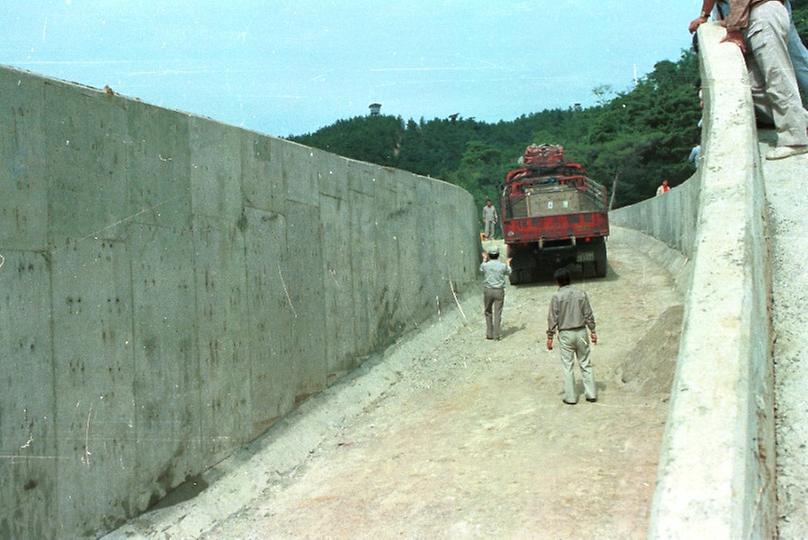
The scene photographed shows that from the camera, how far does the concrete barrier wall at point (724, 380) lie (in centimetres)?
291

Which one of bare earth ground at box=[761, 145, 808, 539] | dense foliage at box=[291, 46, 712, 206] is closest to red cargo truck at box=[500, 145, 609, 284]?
bare earth ground at box=[761, 145, 808, 539]

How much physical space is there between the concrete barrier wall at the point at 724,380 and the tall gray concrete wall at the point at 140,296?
3.93 m

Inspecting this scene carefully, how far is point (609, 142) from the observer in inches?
2056

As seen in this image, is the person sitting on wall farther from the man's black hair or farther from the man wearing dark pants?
the man wearing dark pants

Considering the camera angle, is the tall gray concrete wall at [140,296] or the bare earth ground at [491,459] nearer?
the tall gray concrete wall at [140,296]

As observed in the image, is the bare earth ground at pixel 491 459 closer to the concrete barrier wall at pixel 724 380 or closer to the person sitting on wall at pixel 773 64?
the concrete barrier wall at pixel 724 380

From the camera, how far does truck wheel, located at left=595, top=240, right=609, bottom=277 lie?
53.7ft

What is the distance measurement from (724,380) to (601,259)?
13297 mm

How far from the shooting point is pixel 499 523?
5.32m

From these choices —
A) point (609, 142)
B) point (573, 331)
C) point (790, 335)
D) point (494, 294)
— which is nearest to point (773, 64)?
point (573, 331)

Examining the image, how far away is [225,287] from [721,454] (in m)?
4.99

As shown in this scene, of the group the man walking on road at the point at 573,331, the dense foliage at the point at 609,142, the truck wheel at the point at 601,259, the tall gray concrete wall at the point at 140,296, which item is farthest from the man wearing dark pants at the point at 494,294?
the dense foliage at the point at 609,142

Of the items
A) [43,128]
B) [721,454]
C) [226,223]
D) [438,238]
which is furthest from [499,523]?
[438,238]

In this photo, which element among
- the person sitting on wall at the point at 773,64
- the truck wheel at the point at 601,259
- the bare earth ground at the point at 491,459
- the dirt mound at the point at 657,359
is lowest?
the bare earth ground at the point at 491,459
